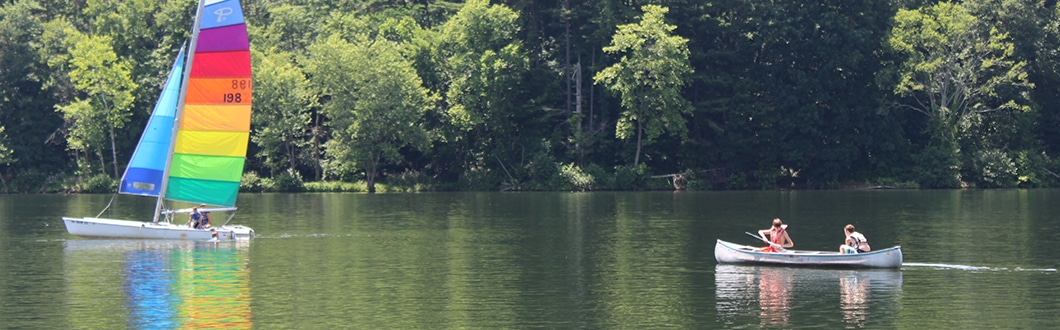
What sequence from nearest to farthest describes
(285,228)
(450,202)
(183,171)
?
(183,171), (285,228), (450,202)

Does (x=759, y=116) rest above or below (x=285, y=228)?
above

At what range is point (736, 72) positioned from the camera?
10762 cm

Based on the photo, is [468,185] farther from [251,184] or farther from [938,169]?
[938,169]

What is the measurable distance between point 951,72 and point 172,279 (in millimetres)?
72230

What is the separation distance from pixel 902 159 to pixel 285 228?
5545cm

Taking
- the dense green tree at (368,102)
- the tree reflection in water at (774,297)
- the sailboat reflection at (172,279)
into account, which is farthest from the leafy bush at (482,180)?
the tree reflection in water at (774,297)

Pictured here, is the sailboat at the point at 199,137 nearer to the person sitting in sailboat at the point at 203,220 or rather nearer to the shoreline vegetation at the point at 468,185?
the person sitting in sailboat at the point at 203,220

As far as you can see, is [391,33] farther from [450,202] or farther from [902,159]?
[902,159]

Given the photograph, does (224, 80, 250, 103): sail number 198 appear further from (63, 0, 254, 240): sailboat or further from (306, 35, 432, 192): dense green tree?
(306, 35, 432, 192): dense green tree

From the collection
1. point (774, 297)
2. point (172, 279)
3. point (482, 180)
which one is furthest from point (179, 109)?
point (482, 180)

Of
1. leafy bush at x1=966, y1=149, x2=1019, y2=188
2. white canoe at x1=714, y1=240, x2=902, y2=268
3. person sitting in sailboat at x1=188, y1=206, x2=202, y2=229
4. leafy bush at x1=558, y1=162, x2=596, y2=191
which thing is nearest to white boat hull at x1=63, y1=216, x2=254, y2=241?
person sitting in sailboat at x1=188, y1=206, x2=202, y2=229

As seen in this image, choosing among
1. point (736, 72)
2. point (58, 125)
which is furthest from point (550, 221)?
point (58, 125)

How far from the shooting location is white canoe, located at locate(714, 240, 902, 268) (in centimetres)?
4656

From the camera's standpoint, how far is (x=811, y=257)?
4756 centimetres
